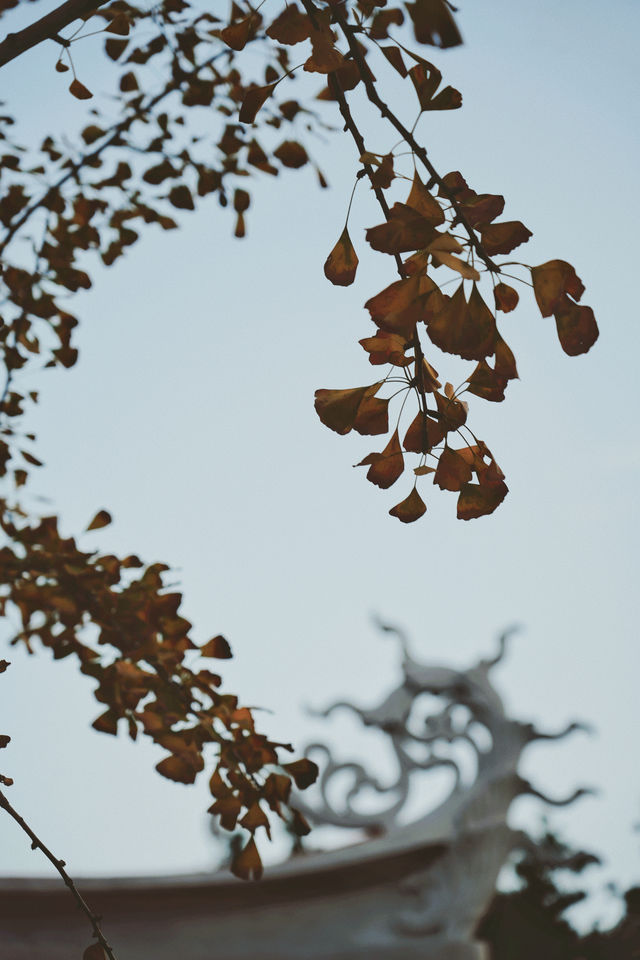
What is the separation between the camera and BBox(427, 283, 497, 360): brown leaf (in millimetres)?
507

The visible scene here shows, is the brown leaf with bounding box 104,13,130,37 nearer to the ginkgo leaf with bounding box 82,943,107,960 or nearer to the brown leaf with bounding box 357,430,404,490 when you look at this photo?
the brown leaf with bounding box 357,430,404,490

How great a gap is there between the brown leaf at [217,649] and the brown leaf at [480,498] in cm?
36

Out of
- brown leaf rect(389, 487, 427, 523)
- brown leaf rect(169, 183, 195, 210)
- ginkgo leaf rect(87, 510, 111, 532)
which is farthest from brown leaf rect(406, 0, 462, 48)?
brown leaf rect(169, 183, 195, 210)

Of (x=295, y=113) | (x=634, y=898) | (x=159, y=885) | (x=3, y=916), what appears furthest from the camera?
(x=634, y=898)

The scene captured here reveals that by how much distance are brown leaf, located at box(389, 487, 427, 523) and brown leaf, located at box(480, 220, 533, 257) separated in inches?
7.9

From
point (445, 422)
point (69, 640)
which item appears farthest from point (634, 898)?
point (445, 422)

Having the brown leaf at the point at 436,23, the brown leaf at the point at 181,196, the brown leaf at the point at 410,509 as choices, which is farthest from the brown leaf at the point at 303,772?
the brown leaf at the point at 181,196

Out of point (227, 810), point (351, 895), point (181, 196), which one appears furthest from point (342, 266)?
point (351, 895)

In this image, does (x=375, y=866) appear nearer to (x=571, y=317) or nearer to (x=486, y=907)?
(x=486, y=907)

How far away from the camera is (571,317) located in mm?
534

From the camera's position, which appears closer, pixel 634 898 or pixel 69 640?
pixel 69 640

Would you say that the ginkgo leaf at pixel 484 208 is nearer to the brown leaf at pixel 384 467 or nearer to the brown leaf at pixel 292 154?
the brown leaf at pixel 384 467

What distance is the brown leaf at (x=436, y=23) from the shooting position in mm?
415

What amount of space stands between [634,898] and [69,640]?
307 cm
